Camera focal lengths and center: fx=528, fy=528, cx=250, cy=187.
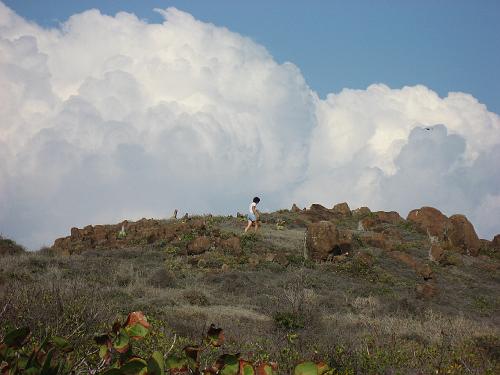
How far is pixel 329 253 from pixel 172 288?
31.8 ft

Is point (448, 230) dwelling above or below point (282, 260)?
above

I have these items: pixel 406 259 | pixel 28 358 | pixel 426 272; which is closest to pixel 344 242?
pixel 406 259

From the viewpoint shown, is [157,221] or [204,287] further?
[157,221]

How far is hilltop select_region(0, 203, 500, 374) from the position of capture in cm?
776

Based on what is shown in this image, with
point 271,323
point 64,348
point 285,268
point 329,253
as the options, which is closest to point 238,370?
point 64,348

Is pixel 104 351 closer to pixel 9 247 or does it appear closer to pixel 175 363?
pixel 175 363

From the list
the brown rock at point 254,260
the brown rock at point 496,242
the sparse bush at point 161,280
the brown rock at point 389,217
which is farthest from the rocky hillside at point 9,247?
the brown rock at point 496,242

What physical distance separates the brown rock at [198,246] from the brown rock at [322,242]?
4.75 metres

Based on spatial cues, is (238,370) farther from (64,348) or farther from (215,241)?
(215,241)

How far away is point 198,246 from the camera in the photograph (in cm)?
2391

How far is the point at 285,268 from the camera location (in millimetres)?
22094

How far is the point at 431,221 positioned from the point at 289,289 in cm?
2523

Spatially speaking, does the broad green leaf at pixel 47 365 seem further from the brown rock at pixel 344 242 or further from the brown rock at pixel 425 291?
the brown rock at pixel 344 242

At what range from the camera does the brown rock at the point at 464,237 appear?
34281 mm
